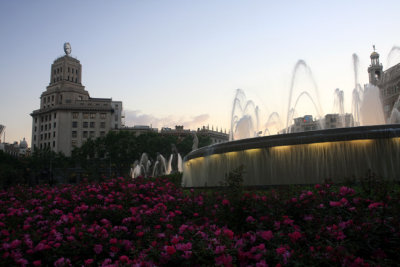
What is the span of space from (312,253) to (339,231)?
780 mm

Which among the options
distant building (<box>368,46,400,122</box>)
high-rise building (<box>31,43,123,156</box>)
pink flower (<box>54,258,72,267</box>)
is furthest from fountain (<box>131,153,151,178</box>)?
pink flower (<box>54,258,72,267</box>)

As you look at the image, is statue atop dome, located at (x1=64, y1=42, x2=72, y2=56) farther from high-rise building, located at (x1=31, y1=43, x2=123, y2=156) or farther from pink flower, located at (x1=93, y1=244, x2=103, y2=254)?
pink flower, located at (x1=93, y1=244, x2=103, y2=254)

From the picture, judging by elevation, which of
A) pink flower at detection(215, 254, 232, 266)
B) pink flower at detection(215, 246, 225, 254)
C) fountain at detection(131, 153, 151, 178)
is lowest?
pink flower at detection(215, 254, 232, 266)

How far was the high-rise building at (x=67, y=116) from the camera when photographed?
279ft

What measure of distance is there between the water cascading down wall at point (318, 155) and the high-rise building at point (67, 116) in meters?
73.5

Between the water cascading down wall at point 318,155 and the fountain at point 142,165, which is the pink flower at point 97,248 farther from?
the fountain at point 142,165

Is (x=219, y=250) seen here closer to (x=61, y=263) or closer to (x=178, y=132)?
(x=61, y=263)

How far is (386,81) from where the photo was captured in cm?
5544

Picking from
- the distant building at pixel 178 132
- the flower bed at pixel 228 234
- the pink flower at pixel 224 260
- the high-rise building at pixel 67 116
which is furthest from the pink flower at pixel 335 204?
the distant building at pixel 178 132

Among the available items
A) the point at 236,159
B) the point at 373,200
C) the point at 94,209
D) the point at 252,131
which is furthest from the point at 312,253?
the point at 252,131

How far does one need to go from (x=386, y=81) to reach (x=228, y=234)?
5893 cm

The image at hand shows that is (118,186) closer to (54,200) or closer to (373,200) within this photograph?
(54,200)

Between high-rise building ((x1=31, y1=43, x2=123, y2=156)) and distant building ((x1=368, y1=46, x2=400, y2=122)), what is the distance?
57330 mm

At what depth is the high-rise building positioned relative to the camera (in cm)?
8500
